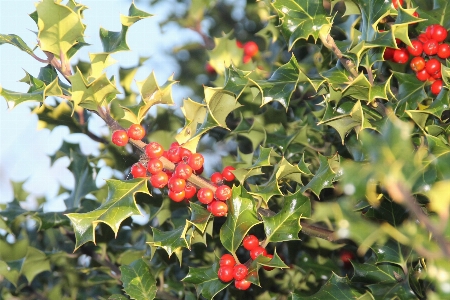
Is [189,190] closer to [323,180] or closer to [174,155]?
[174,155]

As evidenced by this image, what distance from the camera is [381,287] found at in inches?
64.9

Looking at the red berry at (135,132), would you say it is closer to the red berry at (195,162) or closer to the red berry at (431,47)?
the red berry at (195,162)

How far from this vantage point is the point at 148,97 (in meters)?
1.72

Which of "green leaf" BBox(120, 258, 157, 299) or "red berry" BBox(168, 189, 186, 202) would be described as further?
"green leaf" BBox(120, 258, 157, 299)

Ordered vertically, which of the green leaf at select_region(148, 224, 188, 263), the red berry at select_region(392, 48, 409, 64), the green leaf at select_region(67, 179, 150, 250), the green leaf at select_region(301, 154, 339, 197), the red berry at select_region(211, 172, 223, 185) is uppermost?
the red berry at select_region(392, 48, 409, 64)

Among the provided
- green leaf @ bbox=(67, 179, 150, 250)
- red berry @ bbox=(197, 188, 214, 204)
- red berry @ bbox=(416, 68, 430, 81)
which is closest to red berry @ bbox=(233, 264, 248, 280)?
red berry @ bbox=(197, 188, 214, 204)

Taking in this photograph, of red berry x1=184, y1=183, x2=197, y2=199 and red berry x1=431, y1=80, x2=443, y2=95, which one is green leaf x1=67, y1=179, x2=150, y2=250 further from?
red berry x1=431, y1=80, x2=443, y2=95

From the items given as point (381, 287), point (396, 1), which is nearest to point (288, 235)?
point (381, 287)

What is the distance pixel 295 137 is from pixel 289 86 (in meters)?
0.35

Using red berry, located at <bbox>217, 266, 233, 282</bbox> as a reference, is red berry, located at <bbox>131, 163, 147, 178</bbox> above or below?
above

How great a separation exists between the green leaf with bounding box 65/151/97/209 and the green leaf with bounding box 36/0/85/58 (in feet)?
2.59

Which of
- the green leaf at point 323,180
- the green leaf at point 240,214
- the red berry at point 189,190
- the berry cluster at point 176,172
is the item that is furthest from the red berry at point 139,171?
the green leaf at point 323,180

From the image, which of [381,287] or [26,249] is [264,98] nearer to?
[381,287]

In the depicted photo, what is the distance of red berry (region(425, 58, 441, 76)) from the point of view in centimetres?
181
